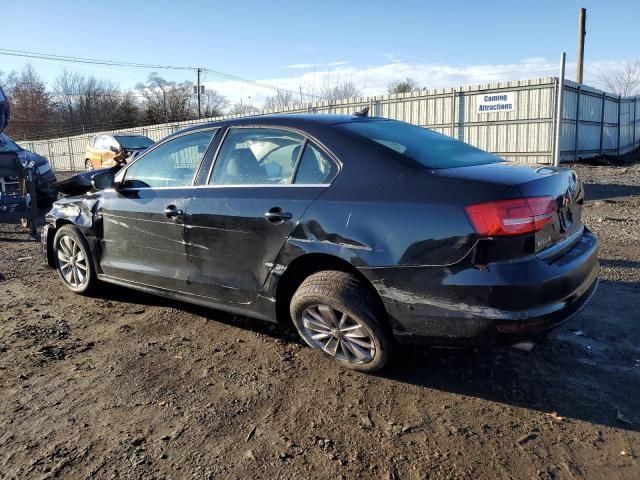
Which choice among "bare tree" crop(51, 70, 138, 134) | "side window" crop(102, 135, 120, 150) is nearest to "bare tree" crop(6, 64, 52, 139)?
"bare tree" crop(51, 70, 138, 134)

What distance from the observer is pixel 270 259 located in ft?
11.4

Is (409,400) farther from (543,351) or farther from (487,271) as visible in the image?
(543,351)

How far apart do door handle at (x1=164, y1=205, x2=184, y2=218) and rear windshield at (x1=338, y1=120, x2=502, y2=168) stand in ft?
4.57

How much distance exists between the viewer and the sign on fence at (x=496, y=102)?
18.4 meters

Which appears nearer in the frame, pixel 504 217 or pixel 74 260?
pixel 504 217

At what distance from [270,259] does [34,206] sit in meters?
6.79

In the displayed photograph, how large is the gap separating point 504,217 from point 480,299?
1.45 ft

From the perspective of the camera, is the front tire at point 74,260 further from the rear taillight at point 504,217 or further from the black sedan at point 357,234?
the rear taillight at point 504,217

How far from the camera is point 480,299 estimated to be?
2760 millimetres

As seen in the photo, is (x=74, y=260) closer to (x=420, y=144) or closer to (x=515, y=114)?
(x=420, y=144)

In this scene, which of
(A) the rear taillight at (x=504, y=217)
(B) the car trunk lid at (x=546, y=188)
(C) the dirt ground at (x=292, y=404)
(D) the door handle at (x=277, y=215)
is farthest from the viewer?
(D) the door handle at (x=277, y=215)

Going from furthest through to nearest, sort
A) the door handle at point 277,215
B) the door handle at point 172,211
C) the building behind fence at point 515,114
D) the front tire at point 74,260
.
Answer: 1. the building behind fence at point 515,114
2. the front tire at point 74,260
3. the door handle at point 172,211
4. the door handle at point 277,215

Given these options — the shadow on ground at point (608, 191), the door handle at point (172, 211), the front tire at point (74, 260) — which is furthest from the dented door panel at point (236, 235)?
the shadow on ground at point (608, 191)

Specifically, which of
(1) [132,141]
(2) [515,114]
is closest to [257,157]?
(1) [132,141]
